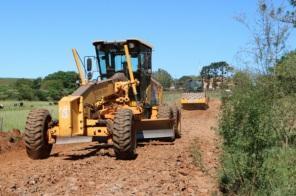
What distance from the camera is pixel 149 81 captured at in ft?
55.1

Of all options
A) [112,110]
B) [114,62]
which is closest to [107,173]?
[112,110]

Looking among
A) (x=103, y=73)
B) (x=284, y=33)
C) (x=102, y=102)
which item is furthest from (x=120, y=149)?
(x=284, y=33)

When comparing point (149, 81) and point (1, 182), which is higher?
point (149, 81)

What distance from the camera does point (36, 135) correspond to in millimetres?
11797

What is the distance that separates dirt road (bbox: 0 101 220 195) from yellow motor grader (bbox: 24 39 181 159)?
1.50 feet

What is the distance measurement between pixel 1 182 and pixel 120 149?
126 inches

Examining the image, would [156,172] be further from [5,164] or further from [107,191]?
[5,164]

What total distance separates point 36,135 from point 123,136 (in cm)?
193

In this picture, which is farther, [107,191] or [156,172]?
[156,172]

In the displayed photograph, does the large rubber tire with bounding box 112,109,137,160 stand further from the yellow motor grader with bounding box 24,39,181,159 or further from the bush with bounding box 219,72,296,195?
the bush with bounding box 219,72,296,195

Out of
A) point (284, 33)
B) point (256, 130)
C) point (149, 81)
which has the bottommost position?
point (256, 130)

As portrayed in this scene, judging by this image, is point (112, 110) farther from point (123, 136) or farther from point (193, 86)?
point (193, 86)

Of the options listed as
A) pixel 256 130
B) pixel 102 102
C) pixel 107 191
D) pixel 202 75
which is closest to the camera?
pixel 107 191

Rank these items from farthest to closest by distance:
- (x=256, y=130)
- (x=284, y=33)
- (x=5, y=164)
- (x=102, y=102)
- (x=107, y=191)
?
(x=284, y=33) < (x=102, y=102) < (x=5, y=164) < (x=256, y=130) < (x=107, y=191)
